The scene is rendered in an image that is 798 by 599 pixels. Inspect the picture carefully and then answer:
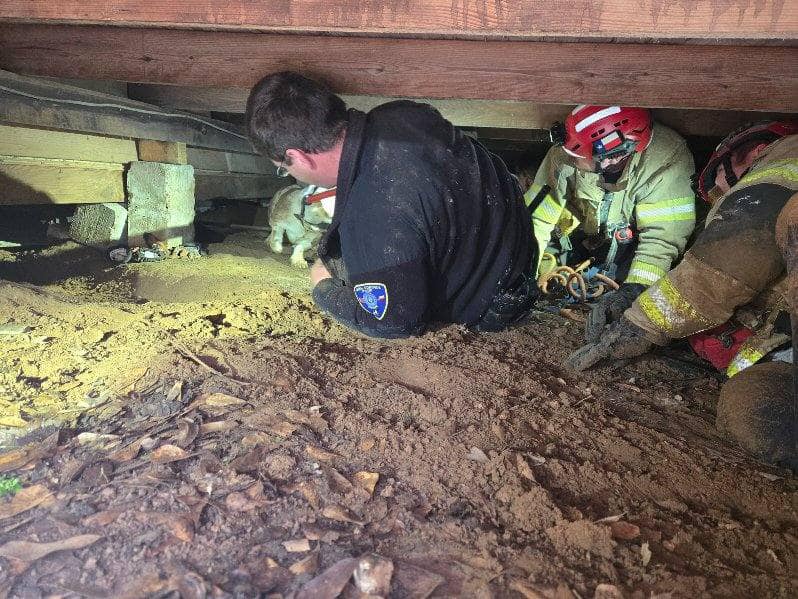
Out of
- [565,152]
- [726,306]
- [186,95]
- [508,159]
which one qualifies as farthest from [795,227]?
[508,159]

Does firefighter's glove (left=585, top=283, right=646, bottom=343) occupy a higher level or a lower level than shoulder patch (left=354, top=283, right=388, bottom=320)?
lower

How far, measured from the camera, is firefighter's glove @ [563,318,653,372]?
8.73 ft

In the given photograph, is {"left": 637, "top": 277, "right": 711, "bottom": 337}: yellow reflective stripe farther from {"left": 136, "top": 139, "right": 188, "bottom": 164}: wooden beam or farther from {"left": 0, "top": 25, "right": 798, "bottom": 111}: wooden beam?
{"left": 136, "top": 139, "right": 188, "bottom": 164}: wooden beam

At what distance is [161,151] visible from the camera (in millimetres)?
5000

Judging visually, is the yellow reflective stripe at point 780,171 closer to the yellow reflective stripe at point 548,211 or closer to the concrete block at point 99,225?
the yellow reflective stripe at point 548,211

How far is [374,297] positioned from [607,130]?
234cm

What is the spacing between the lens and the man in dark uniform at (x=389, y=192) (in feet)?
8.11

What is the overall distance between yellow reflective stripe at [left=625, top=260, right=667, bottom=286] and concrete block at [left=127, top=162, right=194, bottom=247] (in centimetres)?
424

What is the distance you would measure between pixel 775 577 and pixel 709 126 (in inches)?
151

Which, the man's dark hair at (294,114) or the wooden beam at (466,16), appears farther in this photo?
the man's dark hair at (294,114)

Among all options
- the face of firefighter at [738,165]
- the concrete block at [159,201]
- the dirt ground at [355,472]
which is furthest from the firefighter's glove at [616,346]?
the concrete block at [159,201]

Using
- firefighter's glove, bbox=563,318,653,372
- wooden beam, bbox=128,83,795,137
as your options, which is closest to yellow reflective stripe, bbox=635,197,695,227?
wooden beam, bbox=128,83,795,137

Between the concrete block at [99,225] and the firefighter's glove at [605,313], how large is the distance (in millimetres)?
4156

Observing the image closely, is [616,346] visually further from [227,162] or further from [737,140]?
[227,162]
